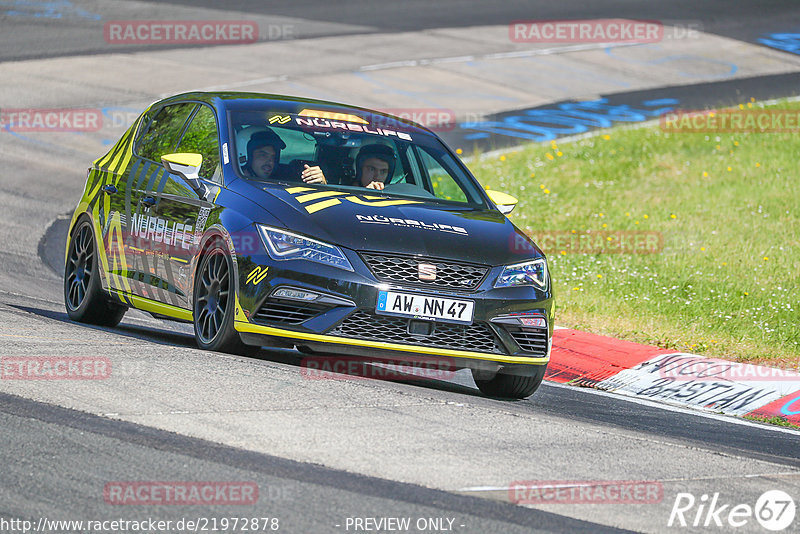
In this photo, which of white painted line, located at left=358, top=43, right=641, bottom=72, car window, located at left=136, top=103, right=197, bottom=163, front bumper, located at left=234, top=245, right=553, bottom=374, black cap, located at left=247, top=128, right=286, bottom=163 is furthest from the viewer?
white painted line, located at left=358, top=43, right=641, bottom=72

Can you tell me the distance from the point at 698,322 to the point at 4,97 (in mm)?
14252

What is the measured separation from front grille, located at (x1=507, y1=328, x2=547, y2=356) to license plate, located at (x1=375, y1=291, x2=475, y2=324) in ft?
1.23

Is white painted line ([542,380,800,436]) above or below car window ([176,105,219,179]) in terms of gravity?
below

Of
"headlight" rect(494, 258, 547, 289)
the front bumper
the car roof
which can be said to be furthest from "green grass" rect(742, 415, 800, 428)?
the car roof

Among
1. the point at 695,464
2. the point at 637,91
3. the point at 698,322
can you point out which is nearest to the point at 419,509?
the point at 695,464

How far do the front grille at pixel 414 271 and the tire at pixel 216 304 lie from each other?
870 millimetres

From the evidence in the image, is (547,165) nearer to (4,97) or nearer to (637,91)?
Result: (637,91)

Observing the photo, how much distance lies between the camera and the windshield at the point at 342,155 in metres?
8.27

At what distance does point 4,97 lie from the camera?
2167 cm

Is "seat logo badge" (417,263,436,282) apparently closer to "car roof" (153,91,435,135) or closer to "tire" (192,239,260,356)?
"tire" (192,239,260,356)

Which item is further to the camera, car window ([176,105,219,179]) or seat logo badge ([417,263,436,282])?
car window ([176,105,219,179])

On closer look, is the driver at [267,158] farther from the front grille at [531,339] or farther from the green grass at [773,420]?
the green grass at [773,420]

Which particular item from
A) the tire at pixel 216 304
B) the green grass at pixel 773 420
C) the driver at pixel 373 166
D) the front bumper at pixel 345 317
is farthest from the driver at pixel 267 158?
the green grass at pixel 773 420

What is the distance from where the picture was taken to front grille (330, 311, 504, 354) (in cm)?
726
